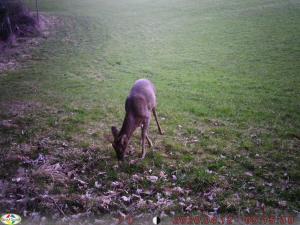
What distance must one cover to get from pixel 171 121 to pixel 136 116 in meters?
3.26

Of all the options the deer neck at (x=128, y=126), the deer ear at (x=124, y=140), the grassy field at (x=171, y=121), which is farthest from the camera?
the deer neck at (x=128, y=126)

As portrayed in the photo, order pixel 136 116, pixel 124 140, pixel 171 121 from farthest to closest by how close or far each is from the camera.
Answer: pixel 171 121
pixel 136 116
pixel 124 140

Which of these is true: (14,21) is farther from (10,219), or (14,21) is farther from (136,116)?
(10,219)

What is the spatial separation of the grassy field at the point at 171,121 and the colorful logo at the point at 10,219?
0.26 metres

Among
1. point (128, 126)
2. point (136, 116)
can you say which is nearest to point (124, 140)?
point (128, 126)

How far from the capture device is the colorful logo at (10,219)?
562cm

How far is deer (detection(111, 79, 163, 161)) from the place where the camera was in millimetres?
7871

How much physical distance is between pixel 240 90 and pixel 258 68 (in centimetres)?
505

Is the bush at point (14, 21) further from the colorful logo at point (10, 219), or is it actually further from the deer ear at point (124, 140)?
the colorful logo at point (10, 219)

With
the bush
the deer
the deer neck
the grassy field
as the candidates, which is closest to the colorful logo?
the grassy field

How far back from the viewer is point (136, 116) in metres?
8.43

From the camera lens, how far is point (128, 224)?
5.77 meters
